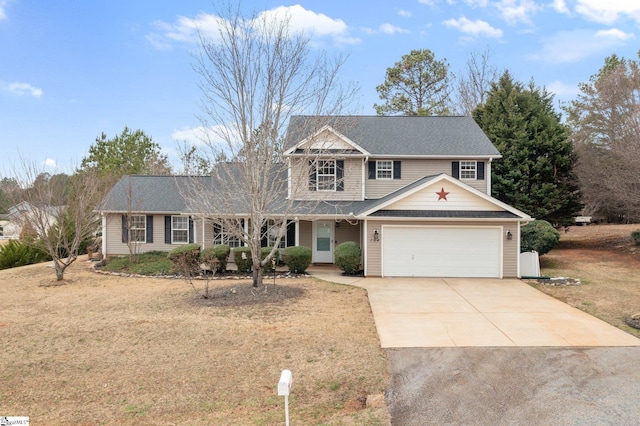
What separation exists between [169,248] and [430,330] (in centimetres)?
1494

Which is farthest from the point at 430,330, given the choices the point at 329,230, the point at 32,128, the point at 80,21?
the point at 32,128

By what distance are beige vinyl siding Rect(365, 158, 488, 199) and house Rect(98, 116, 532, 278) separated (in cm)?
4

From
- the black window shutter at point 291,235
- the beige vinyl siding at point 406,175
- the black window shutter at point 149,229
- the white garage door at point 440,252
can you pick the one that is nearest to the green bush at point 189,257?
the black window shutter at point 291,235

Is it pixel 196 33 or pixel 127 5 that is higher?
pixel 127 5

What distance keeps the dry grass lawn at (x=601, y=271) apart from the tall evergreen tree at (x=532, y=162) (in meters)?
2.61

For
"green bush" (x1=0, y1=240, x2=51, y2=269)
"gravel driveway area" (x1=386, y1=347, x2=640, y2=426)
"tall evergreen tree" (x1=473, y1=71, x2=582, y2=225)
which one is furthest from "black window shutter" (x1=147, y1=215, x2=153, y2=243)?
"tall evergreen tree" (x1=473, y1=71, x2=582, y2=225)

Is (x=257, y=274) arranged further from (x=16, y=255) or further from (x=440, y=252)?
(x=16, y=255)

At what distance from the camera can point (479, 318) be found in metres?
9.96

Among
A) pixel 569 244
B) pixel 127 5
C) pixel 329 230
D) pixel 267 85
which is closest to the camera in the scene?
pixel 267 85

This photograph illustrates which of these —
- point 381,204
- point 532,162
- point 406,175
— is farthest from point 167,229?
point 532,162

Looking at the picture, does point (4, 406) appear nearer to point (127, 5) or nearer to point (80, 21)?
point (127, 5)

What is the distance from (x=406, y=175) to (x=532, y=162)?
799 centimetres

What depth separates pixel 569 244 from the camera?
83.3ft

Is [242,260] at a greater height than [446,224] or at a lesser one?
lesser
